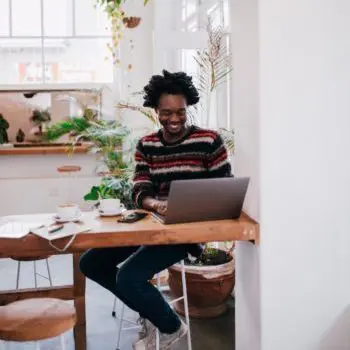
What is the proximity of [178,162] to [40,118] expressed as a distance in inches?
130

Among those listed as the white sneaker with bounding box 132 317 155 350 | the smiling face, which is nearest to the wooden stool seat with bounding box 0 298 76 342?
the white sneaker with bounding box 132 317 155 350

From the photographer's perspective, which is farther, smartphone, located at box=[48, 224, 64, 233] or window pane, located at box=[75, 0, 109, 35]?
window pane, located at box=[75, 0, 109, 35]

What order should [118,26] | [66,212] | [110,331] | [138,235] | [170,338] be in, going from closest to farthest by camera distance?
[138,235] → [66,212] → [170,338] → [110,331] → [118,26]

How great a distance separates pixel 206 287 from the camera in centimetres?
296

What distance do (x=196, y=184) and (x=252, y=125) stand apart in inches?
13.1

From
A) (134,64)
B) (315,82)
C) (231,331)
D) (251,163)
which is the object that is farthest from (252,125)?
(134,64)

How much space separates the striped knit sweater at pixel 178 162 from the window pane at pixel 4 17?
3.63 meters

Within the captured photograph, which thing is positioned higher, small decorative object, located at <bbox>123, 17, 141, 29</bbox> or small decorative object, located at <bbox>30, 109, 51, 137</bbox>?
small decorative object, located at <bbox>123, 17, 141, 29</bbox>

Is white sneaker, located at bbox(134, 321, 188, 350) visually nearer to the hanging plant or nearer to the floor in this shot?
the floor

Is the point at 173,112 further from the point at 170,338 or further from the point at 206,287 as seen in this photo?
the point at 206,287

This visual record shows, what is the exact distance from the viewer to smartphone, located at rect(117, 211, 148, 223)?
1.87m

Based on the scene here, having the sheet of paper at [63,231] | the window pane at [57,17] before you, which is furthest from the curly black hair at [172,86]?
the window pane at [57,17]

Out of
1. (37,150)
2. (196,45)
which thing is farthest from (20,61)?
(196,45)

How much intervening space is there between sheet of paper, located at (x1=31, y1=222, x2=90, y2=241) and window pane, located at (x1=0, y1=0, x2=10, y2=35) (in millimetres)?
4108
